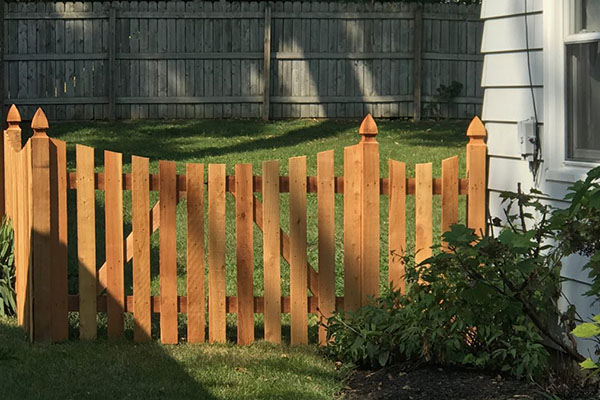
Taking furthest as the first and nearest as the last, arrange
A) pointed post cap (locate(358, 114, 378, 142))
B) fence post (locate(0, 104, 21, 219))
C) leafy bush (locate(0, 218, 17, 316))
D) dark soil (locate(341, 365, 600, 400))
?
leafy bush (locate(0, 218, 17, 316)) < fence post (locate(0, 104, 21, 219)) < pointed post cap (locate(358, 114, 378, 142)) < dark soil (locate(341, 365, 600, 400))

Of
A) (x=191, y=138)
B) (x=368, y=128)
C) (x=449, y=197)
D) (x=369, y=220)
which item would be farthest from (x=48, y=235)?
(x=191, y=138)

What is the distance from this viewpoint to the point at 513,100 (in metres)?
6.41

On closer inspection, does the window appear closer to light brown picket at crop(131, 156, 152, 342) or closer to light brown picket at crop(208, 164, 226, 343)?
light brown picket at crop(208, 164, 226, 343)

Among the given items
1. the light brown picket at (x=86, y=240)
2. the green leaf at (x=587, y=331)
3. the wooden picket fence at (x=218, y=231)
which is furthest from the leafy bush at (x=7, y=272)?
the green leaf at (x=587, y=331)

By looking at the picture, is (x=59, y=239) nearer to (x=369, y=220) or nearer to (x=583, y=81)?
(x=369, y=220)

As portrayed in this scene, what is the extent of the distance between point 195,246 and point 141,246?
14.0 inches

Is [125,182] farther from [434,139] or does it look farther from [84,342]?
[434,139]

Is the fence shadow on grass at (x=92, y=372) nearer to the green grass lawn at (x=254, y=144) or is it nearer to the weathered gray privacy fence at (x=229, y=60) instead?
the green grass lawn at (x=254, y=144)

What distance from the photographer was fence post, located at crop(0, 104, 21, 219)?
7.56m

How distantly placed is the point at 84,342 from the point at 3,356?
0.60 metres

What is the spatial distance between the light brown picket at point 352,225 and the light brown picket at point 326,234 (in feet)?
0.29

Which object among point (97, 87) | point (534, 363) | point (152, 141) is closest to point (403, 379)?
point (534, 363)

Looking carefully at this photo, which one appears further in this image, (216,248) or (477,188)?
(216,248)

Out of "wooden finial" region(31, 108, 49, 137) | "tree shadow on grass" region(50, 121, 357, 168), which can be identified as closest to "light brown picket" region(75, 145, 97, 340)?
"wooden finial" region(31, 108, 49, 137)
